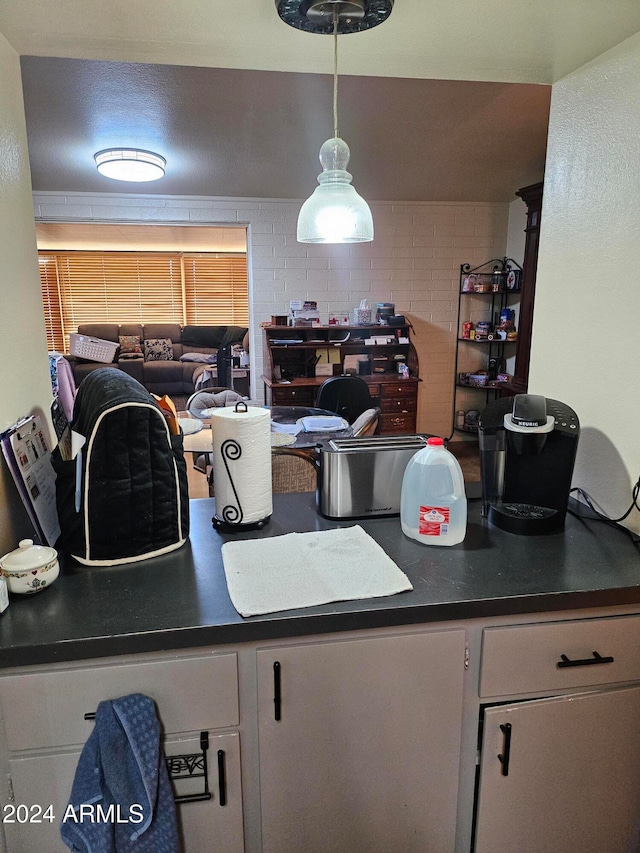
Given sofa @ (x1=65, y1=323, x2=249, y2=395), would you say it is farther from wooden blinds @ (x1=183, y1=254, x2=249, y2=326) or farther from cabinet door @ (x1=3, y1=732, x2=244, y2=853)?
cabinet door @ (x1=3, y1=732, x2=244, y2=853)

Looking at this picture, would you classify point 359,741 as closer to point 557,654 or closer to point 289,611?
point 289,611

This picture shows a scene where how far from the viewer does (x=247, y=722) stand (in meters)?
1.03

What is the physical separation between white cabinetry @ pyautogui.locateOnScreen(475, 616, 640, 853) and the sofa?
23.6ft

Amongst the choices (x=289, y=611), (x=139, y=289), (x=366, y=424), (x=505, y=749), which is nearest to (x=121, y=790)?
(x=289, y=611)

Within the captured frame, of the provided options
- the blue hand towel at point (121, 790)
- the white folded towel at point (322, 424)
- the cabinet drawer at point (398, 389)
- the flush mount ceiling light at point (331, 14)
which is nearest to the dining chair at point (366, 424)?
the white folded towel at point (322, 424)

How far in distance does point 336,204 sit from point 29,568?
1.37 meters

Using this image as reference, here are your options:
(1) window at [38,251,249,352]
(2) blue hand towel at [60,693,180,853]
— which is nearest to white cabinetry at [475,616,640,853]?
(2) blue hand towel at [60,693,180,853]

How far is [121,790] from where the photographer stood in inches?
36.0

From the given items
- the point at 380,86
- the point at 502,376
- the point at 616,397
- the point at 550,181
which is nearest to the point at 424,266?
the point at 502,376

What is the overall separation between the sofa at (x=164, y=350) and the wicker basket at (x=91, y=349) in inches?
3.2

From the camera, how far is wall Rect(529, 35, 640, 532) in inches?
52.0

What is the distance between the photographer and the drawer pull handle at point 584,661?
3.67 ft

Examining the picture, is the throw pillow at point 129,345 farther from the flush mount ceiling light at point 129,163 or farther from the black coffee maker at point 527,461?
the black coffee maker at point 527,461

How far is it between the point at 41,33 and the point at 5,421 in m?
0.86
